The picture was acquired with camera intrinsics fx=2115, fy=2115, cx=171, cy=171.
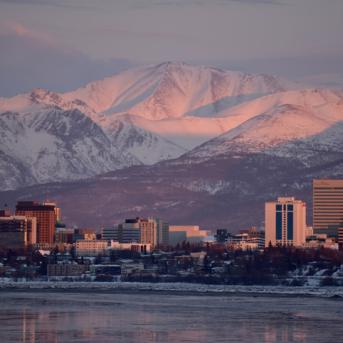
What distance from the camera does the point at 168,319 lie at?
110250mm

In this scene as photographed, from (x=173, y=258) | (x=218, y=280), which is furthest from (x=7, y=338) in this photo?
(x=173, y=258)

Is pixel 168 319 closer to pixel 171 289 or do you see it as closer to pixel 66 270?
pixel 171 289

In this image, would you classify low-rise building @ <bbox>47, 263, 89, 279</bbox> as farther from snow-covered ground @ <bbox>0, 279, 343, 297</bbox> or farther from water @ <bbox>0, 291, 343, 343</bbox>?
water @ <bbox>0, 291, 343, 343</bbox>

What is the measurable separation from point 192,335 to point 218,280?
62.7 metres

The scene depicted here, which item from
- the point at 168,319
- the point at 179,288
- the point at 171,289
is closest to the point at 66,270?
the point at 179,288

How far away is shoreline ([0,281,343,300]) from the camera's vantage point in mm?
142625

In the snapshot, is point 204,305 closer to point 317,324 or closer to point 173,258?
point 317,324

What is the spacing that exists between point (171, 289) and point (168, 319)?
137 feet

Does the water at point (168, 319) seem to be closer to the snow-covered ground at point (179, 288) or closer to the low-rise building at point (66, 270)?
the snow-covered ground at point (179, 288)

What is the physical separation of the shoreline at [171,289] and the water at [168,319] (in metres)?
5.89

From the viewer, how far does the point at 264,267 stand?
16750cm

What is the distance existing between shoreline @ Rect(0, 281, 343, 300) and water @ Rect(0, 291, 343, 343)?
232 inches

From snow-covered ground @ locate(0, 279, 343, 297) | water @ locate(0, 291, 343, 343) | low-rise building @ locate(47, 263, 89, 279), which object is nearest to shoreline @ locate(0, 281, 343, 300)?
snow-covered ground @ locate(0, 279, 343, 297)

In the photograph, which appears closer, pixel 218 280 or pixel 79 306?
pixel 79 306
